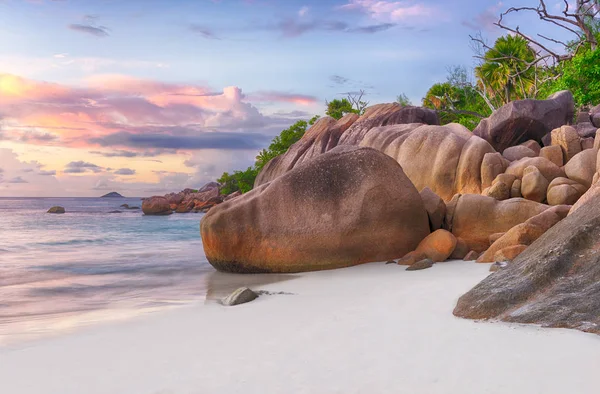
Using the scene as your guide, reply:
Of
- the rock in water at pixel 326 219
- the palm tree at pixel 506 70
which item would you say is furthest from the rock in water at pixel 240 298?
the palm tree at pixel 506 70

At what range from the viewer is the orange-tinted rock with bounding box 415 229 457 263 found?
944 cm

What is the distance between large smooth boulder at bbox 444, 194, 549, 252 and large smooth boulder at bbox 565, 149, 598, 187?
2248mm

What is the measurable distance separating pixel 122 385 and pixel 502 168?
12.0 metres

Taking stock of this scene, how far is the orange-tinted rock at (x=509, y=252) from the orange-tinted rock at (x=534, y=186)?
453 centimetres

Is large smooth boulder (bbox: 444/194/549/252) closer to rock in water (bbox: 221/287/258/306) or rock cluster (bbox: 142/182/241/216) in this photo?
rock in water (bbox: 221/287/258/306)

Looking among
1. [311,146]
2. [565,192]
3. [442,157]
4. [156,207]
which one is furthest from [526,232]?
[156,207]

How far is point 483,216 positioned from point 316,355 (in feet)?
24.0

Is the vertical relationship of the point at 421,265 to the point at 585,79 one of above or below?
below

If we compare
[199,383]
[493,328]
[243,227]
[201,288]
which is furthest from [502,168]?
[199,383]

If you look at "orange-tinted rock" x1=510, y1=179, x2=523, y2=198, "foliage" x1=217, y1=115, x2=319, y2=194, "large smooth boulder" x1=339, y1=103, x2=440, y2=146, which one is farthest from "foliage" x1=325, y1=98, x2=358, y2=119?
"orange-tinted rock" x1=510, y1=179, x2=523, y2=198

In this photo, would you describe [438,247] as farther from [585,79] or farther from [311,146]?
[311,146]

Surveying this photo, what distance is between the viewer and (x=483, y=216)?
10.6 meters

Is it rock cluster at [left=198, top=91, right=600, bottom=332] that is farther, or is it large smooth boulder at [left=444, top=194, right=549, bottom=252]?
large smooth boulder at [left=444, top=194, right=549, bottom=252]

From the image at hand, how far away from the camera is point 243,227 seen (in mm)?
10227
